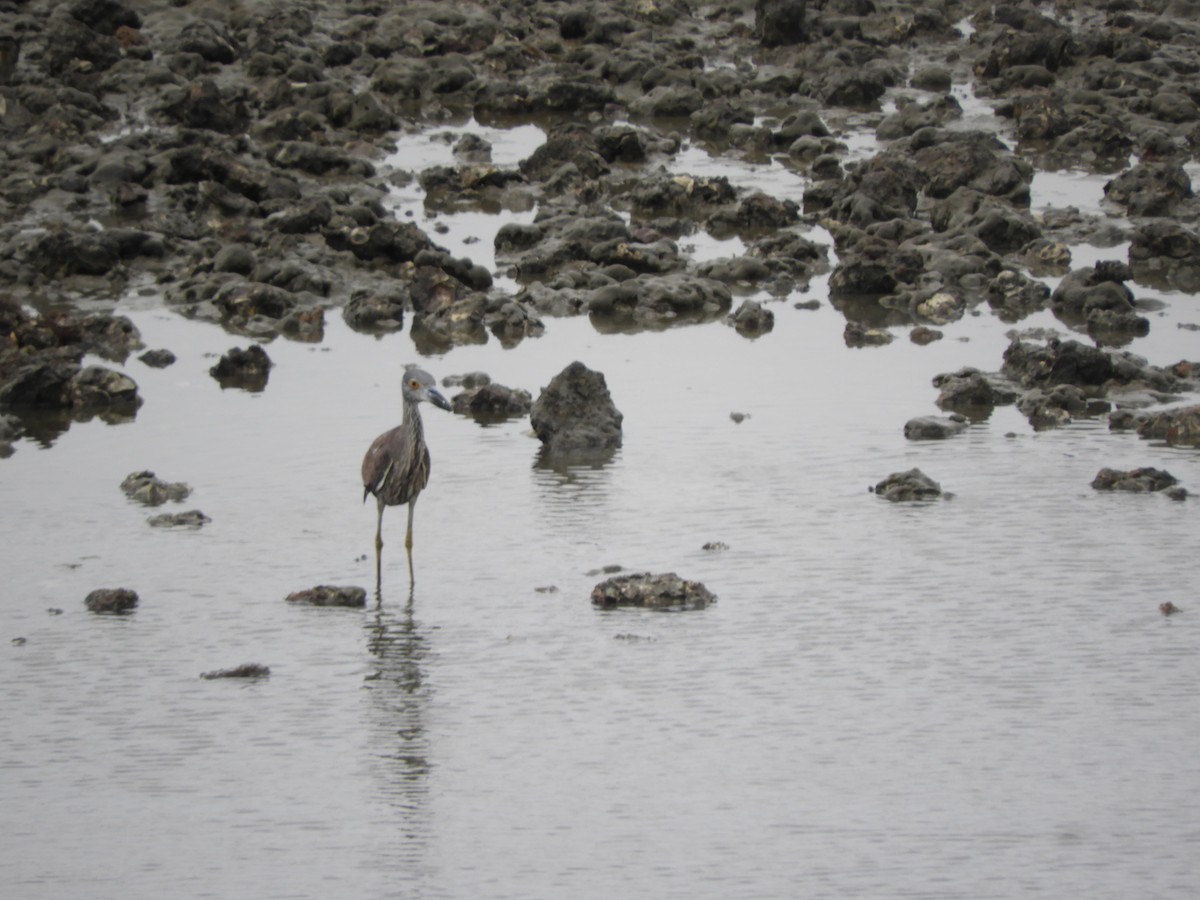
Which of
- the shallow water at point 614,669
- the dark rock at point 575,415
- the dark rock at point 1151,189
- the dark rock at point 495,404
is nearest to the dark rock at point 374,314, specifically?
the shallow water at point 614,669

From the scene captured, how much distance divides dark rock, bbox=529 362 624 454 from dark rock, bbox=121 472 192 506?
2938 mm

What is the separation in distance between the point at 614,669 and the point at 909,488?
4046 mm

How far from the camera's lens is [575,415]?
52.5 ft

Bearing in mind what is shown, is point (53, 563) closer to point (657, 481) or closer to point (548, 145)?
point (657, 481)

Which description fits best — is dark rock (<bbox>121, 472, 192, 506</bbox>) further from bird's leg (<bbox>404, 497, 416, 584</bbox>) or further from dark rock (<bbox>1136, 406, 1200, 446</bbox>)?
dark rock (<bbox>1136, 406, 1200, 446</bbox>)

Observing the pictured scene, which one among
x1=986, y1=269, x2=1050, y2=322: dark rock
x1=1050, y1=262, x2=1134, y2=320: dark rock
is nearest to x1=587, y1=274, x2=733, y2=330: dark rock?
x1=986, y1=269, x2=1050, y2=322: dark rock

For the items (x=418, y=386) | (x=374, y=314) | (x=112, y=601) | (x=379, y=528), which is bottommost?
(x=112, y=601)

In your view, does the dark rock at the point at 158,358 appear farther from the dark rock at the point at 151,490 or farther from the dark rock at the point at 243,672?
the dark rock at the point at 243,672

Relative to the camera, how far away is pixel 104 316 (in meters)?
20.4

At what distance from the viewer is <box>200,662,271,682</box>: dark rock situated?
438 inches

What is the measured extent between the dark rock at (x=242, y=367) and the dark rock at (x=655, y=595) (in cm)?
760

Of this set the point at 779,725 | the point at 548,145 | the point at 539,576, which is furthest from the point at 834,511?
the point at 548,145

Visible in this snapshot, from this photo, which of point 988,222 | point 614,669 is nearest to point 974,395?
point 988,222

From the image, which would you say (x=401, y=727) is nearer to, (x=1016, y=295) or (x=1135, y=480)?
(x=1135, y=480)
